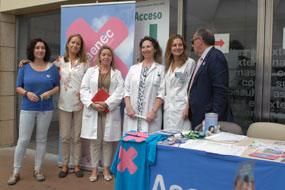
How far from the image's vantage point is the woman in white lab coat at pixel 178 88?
3.10 meters

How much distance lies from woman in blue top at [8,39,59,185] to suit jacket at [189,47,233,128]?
1843 millimetres

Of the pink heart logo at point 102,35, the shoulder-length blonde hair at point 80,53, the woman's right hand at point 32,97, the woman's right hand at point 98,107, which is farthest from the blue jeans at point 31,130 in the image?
the pink heart logo at point 102,35

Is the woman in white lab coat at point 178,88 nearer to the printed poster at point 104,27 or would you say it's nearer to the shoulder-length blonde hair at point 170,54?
the shoulder-length blonde hair at point 170,54

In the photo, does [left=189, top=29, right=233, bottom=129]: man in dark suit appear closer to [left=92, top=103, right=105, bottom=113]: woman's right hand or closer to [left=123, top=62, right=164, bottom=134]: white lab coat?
[left=123, top=62, right=164, bottom=134]: white lab coat

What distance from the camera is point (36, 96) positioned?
3.43 meters

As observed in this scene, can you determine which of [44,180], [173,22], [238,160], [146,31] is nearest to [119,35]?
[146,31]

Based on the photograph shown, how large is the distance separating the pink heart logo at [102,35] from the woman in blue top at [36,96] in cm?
59

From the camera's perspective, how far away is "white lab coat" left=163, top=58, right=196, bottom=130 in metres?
3.10

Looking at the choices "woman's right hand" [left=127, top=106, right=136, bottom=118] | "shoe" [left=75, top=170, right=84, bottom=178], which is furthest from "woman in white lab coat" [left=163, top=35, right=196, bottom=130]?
"shoe" [left=75, top=170, right=84, bottom=178]

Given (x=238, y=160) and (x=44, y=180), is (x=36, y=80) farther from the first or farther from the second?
(x=238, y=160)

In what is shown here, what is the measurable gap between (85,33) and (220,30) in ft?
6.18

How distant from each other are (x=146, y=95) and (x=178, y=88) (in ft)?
1.38

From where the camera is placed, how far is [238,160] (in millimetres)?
1647

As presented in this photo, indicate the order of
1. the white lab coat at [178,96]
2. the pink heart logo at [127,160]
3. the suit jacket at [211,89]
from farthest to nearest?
the white lab coat at [178,96], the suit jacket at [211,89], the pink heart logo at [127,160]
